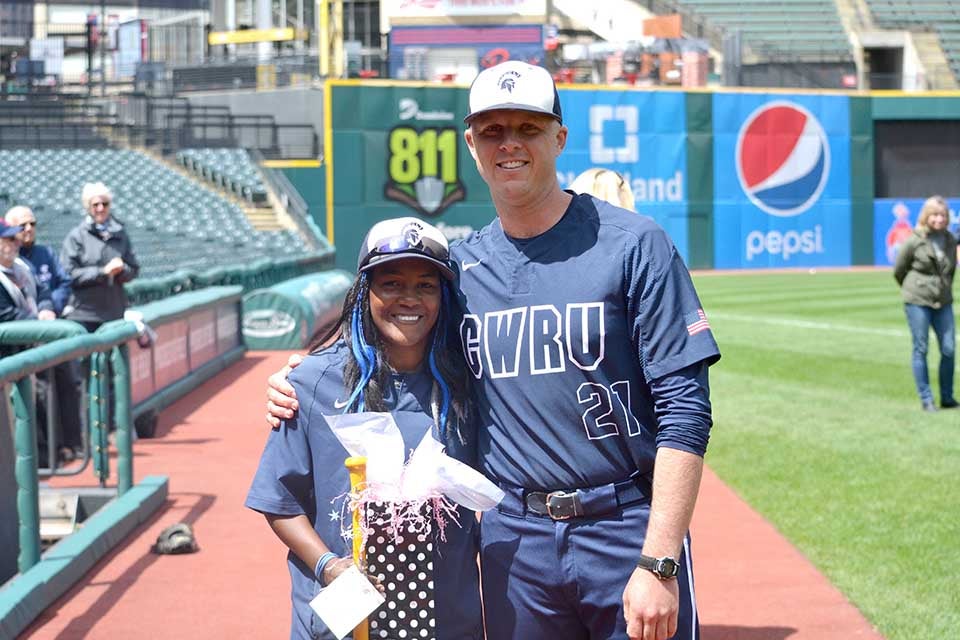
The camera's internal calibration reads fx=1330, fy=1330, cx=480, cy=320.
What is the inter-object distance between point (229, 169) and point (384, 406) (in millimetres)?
31548

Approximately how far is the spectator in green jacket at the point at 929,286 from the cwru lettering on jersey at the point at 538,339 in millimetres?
9077

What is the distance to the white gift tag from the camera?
9.11ft

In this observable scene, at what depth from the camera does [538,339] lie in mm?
2998

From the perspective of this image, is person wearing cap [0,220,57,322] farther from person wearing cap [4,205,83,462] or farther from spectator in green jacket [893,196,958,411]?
spectator in green jacket [893,196,958,411]

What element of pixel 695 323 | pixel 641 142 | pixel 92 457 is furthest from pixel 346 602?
pixel 641 142

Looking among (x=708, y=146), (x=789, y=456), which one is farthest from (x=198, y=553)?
(x=708, y=146)

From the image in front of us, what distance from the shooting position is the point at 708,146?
38.2 m

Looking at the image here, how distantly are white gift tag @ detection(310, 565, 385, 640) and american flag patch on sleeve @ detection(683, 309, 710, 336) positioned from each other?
890mm

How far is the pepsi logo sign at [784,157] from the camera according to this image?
38625mm

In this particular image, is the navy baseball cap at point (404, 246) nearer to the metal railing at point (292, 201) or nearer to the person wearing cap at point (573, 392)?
the person wearing cap at point (573, 392)

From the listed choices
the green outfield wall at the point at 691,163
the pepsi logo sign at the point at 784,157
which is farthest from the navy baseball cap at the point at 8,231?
the pepsi logo sign at the point at 784,157

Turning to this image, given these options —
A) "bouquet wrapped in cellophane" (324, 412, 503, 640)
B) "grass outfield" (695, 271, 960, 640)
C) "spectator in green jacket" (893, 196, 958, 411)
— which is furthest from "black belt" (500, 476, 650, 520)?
"spectator in green jacket" (893, 196, 958, 411)

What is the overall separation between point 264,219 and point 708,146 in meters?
13.5

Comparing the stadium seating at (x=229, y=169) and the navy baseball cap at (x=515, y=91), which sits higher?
the stadium seating at (x=229, y=169)
